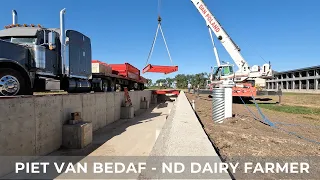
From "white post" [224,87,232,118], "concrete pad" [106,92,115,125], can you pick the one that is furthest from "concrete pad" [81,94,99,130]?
"white post" [224,87,232,118]

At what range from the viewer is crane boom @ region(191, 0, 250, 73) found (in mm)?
25092

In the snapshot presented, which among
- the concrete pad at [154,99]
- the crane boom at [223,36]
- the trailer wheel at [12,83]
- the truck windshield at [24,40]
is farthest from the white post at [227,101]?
the concrete pad at [154,99]

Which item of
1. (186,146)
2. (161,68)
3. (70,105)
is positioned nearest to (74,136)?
(70,105)

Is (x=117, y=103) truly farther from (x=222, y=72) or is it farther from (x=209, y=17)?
(x=209, y=17)

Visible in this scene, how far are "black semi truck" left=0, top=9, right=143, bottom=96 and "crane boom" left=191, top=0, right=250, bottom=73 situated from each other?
56.5ft

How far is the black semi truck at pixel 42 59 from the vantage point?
672 centimetres

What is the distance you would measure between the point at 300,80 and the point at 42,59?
7883cm

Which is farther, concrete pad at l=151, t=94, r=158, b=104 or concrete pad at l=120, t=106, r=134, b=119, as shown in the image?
concrete pad at l=151, t=94, r=158, b=104

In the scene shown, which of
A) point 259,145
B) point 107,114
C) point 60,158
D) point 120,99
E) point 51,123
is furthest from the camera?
point 120,99

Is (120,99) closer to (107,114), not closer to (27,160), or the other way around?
(107,114)

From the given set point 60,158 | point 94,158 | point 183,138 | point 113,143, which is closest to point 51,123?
point 60,158

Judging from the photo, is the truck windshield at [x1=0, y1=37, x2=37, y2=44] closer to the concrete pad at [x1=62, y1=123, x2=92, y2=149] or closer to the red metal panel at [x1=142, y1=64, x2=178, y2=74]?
the concrete pad at [x1=62, y1=123, x2=92, y2=149]

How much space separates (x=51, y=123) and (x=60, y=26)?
4145mm

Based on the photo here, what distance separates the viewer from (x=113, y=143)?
8.41m
